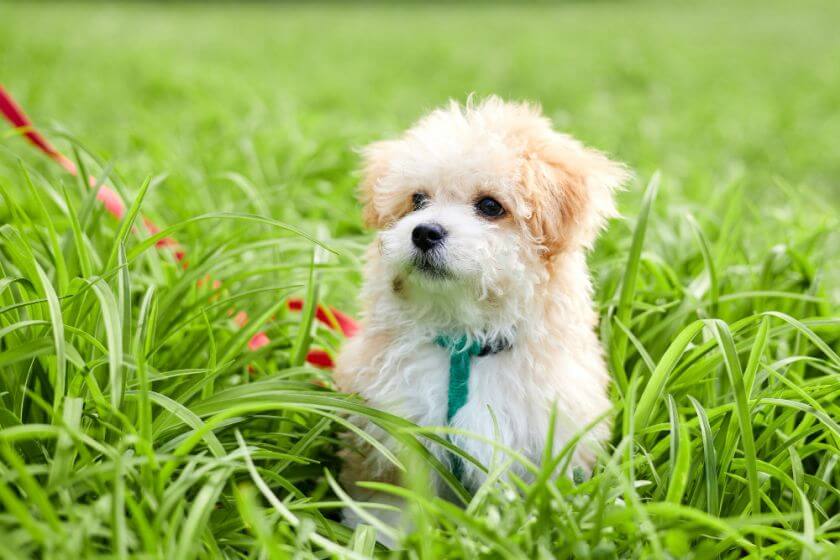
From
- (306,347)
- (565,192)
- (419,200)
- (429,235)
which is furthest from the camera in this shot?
(306,347)

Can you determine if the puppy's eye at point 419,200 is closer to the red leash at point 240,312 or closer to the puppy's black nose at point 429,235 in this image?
the puppy's black nose at point 429,235

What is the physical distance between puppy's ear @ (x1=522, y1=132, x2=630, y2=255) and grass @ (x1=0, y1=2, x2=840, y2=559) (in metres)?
0.42

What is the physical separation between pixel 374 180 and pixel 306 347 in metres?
0.61

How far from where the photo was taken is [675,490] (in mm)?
1780

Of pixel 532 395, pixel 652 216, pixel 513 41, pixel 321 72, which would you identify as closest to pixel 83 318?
pixel 532 395

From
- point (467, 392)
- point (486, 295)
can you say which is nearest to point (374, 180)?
point (486, 295)

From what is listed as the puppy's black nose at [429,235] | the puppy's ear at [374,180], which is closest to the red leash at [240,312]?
the puppy's ear at [374,180]

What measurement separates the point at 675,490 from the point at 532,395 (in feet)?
1.55

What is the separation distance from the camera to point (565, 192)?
218 cm

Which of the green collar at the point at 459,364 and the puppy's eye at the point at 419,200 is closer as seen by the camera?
the green collar at the point at 459,364

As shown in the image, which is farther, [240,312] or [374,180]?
[240,312]

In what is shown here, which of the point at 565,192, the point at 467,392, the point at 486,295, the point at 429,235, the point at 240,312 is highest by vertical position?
the point at 565,192

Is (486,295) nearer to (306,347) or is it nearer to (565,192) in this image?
(565,192)

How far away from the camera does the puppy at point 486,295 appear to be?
2104mm
